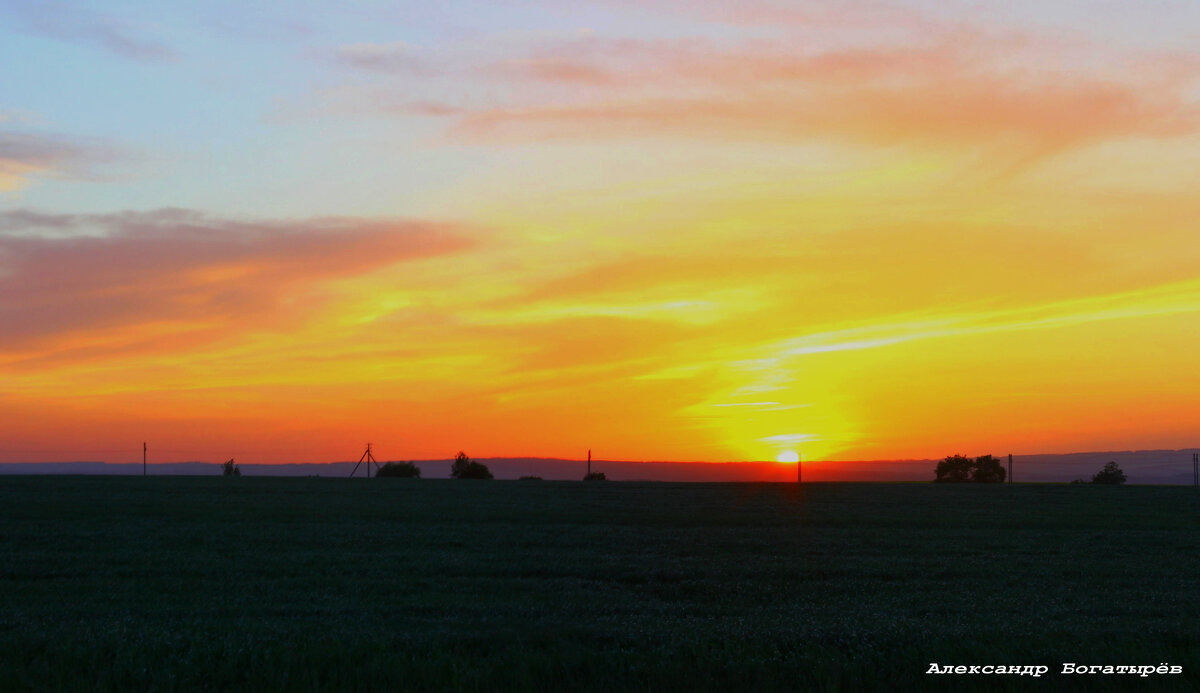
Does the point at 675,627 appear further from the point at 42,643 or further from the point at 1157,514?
the point at 1157,514

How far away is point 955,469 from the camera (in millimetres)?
67250

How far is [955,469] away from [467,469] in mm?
32833

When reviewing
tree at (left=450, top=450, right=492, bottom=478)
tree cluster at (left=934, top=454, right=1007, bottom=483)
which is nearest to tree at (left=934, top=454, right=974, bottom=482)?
tree cluster at (left=934, top=454, right=1007, bottom=483)

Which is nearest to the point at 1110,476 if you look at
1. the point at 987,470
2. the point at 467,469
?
the point at 987,470

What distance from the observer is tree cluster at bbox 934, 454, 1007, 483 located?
217 ft

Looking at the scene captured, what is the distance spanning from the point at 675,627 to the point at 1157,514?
87.3ft

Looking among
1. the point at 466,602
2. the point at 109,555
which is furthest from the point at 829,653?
the point at 109,555

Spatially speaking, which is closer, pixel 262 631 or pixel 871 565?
pixel 262 631

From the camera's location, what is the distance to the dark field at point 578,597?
9758mm

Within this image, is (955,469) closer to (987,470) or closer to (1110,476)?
→ (987,470)

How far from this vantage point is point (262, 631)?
38.0 feet

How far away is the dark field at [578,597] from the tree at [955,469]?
3478 centimetres

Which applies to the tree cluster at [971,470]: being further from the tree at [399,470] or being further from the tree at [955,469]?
the tree at [399,470]

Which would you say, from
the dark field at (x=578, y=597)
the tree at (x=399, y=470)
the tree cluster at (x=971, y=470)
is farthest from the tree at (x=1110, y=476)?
the tree at (x=399, y=470)
